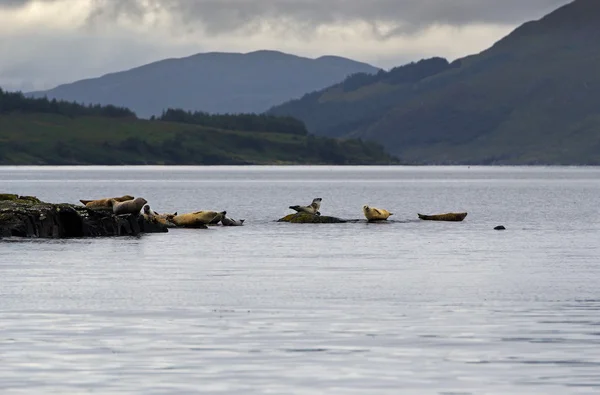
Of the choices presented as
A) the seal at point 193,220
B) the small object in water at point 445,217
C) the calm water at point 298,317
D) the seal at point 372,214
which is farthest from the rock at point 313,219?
the calm water at point 298,317

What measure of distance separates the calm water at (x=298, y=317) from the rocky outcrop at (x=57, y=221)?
2.72 meters

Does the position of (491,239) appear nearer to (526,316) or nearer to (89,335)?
(526,316)

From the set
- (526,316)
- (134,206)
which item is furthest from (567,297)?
(134,206)

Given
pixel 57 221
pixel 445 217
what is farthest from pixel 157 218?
pixel 445 217

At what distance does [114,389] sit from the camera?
2336cm

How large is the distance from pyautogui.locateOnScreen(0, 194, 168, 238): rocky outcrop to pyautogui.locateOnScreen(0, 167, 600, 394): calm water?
272 centimetres

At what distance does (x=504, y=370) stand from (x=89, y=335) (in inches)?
403

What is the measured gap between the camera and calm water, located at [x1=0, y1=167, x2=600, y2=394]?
24.5m

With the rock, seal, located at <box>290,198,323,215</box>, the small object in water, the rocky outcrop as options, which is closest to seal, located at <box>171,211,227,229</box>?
the rocky outcrop

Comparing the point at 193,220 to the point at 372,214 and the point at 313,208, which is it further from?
the point at 372,214

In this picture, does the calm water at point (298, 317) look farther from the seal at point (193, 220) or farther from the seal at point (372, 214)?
the seal at point (372, 214)

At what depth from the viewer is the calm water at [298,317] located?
24500 millimetres

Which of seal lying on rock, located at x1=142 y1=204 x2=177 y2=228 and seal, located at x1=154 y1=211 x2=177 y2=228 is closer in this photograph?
seal lying on rock, located at x1=142 y1=204 x2=177 y2=228

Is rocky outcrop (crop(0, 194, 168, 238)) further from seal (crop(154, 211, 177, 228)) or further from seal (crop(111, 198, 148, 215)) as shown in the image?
seal (crop(154, 211, 177, 228))
